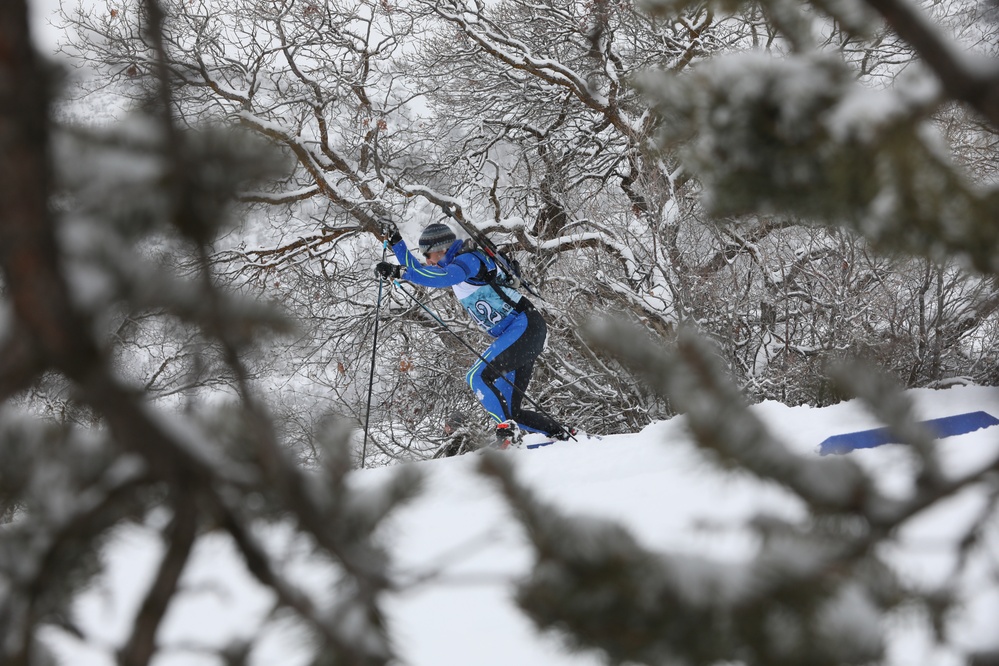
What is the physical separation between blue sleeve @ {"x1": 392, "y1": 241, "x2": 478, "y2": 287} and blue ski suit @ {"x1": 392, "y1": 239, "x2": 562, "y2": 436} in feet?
0.20

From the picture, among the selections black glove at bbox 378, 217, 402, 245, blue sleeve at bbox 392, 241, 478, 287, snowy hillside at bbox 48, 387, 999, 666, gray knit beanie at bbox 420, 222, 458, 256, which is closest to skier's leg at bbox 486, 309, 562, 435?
blue sleeve at bbox 392, 241, 478, 287

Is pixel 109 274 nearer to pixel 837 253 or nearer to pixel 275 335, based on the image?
pixel 275 335

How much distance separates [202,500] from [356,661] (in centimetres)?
26

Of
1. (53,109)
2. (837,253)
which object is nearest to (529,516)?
(53,109)

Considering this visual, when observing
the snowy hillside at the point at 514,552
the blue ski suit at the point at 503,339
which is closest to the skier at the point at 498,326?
the blue ski suit at the point at 503,339

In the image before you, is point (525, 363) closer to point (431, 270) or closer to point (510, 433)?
point (510, 433)

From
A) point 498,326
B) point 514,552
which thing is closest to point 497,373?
point 498,326

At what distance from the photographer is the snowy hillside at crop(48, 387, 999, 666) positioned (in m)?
1.05

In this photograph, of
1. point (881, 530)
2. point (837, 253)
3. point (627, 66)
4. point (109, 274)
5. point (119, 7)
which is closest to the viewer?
point (109, 274)

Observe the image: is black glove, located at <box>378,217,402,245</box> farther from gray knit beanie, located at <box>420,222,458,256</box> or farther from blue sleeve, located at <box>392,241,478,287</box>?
gray knit beanie, located at <box>420,222,458,256</box>

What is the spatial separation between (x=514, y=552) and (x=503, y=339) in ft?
16.1

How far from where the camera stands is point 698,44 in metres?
11.6

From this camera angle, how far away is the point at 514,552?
2.81m

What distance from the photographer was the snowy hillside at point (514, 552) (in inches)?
41.3
